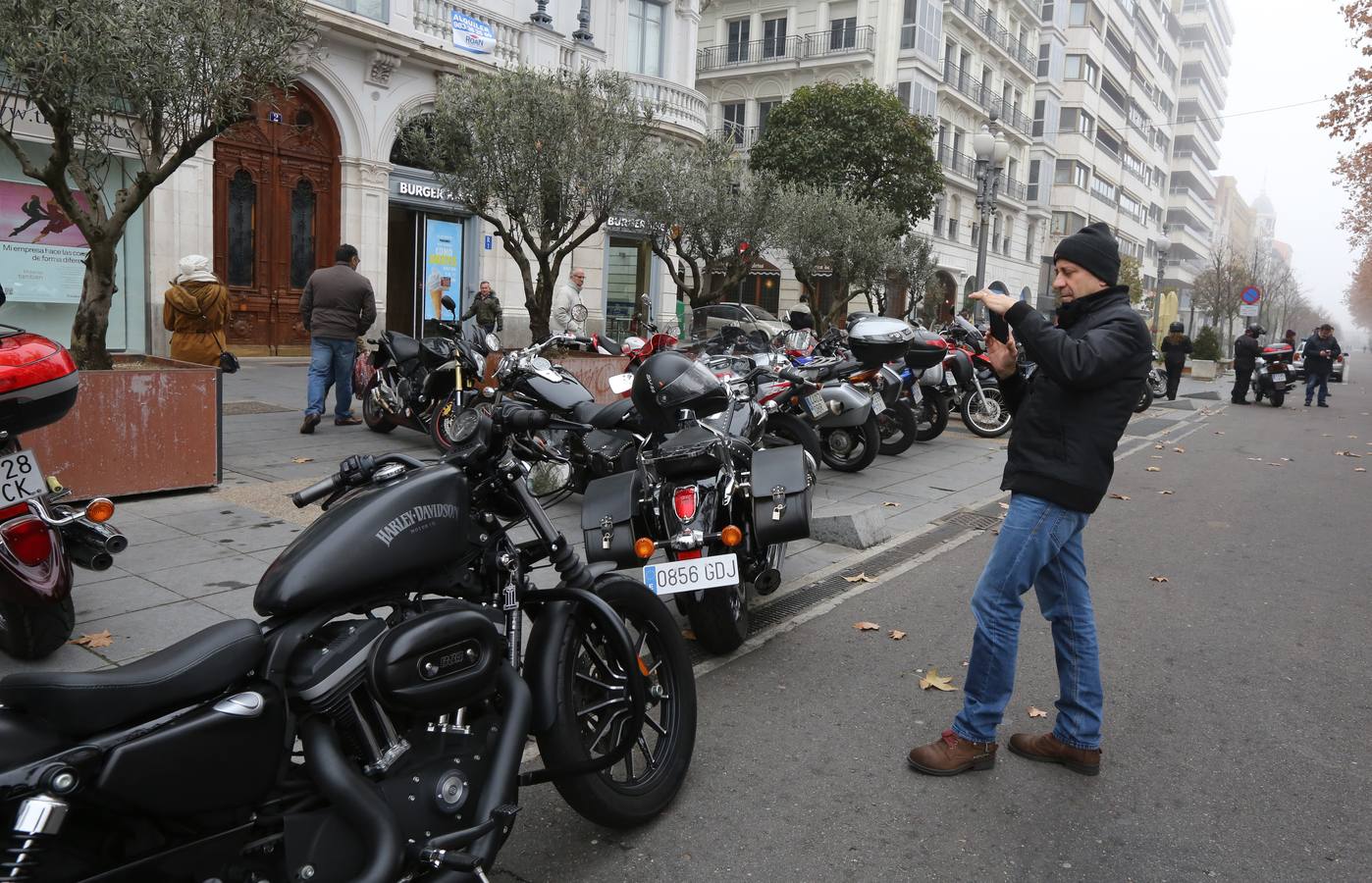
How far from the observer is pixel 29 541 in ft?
12.2

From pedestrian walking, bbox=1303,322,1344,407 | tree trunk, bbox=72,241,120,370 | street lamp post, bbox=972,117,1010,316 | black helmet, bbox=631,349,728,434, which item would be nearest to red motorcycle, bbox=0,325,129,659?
black helmet, bbox=631,349,728,434

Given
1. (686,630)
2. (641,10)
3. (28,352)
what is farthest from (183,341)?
(641,10)

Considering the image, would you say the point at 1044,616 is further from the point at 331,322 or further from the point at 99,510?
the point at 331,322

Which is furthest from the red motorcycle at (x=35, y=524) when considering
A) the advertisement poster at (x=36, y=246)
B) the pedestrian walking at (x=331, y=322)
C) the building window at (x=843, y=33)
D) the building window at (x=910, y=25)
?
the building window at (x=910, y=25)

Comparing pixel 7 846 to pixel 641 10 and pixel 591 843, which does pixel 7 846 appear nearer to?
pixel 591 843

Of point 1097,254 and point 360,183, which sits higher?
point 360,183

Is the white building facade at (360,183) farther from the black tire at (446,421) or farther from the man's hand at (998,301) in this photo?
the man's hand at (998,301)

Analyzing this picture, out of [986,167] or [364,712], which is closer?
[364,712]

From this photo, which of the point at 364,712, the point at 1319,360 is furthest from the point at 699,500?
the point at 1319,360

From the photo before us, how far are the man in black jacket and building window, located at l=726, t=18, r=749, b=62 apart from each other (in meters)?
40.1

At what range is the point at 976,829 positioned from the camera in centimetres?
314

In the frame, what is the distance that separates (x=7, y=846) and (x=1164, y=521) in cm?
811

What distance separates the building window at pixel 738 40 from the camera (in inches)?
1608

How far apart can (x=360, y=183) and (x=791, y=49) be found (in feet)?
84.2
